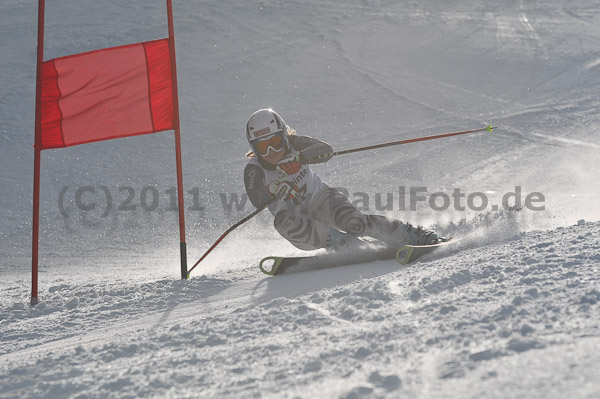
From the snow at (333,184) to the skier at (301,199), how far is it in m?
0.51

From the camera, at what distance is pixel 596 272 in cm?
283

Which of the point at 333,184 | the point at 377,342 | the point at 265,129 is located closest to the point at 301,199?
the point at 265,129

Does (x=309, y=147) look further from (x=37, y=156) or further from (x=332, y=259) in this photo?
(x=37, y=156)

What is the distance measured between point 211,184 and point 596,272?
23.4 feet

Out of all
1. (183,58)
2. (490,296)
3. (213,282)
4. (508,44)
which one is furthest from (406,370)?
(508,44)

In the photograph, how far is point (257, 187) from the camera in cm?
521

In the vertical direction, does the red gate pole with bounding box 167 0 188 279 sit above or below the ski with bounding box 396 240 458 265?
above

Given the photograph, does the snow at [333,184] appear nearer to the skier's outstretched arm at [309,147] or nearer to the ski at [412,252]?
the ski at [412,252]

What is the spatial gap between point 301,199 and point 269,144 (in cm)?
54

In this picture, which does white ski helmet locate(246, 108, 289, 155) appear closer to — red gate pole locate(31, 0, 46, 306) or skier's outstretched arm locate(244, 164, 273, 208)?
skier's outstretched arm locate(244, 164, 273, 208)

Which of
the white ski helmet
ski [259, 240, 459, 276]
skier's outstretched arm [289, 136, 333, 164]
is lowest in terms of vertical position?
ski [259, 240, 459, 276]

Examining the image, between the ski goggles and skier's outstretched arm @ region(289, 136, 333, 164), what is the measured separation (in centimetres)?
22

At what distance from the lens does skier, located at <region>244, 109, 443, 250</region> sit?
500 cm

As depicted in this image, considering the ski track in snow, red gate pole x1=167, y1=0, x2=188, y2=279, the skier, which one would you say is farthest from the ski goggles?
the ski track in snow
